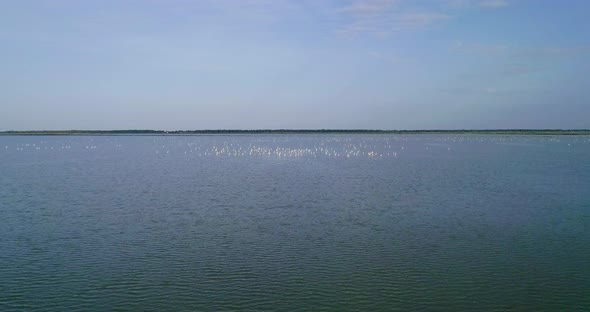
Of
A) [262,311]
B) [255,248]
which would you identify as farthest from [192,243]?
[262,311]

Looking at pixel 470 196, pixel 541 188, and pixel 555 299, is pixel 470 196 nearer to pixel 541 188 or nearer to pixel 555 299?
pixel 541 188

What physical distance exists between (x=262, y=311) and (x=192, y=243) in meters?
6.40

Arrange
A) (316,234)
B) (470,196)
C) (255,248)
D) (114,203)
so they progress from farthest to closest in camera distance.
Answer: (470,196) < (114,203) < (316,234) < (255,248)

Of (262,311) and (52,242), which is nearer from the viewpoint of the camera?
(262,311)

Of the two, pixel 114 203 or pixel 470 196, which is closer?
pixel 114 203

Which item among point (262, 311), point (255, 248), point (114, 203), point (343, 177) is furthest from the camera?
point (343, 177)

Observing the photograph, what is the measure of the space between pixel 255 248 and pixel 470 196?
53.5 feet

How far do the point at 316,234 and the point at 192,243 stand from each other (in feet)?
14.8

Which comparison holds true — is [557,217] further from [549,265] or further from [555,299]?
Answer: [555,299]

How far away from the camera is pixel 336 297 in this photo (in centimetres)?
1147

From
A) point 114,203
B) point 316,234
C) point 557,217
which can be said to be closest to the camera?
point 316,234

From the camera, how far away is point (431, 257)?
48.4 ft

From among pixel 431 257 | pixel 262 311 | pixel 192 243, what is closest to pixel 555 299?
pixel 431 257

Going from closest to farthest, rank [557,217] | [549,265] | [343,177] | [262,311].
A: 1. [262,311]
2. [549,265]
3. [557,217]
4. [343,177]
